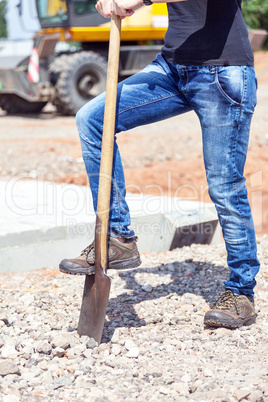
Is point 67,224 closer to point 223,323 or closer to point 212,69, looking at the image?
point 223,323

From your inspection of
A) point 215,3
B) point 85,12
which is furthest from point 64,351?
point 85,12

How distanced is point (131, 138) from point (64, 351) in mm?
7574

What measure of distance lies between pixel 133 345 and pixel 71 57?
414 inches

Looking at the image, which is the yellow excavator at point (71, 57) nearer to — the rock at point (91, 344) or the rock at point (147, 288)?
the rock at point (147, 288)

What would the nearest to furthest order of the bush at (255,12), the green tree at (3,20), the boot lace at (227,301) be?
the boot lace at (227,301) < the green tree at (3,20) < the bush at (255,12)

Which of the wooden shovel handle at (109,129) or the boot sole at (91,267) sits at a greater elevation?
the wooden shovel handle at (109,129)

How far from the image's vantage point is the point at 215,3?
8.04 feet

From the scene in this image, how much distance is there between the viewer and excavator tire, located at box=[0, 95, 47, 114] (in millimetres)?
13219

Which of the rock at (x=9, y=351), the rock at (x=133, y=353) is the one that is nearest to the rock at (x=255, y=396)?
the rock at (x=133, y=353)

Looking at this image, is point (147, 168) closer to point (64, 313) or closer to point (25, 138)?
point (25, 138)

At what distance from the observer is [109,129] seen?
8.30 ft

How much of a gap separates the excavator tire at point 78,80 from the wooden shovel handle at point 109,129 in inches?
375

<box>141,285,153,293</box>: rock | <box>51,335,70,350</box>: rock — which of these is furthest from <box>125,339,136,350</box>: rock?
<box>141,285,153,293</box>: rock

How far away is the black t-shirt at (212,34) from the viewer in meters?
2.47
